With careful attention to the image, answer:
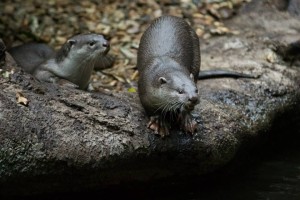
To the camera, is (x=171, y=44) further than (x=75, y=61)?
No

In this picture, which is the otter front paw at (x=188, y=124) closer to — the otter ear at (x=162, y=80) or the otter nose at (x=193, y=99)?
the otter ear at (x=162, y=80)

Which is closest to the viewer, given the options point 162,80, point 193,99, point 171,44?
point 193,99

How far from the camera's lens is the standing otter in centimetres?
376

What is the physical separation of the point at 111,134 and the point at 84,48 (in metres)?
1.15

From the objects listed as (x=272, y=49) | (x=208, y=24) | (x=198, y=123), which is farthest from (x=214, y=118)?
(x=208, y=24)

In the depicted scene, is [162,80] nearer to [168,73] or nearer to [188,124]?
[168,73]

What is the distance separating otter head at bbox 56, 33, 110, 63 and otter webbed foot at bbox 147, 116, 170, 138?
0.86m

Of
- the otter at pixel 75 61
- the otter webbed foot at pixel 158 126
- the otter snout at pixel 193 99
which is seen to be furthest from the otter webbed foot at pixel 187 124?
the otter at pixel 75 61

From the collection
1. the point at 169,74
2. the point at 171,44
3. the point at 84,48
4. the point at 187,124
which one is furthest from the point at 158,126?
the point at 84,48

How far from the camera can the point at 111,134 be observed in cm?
370

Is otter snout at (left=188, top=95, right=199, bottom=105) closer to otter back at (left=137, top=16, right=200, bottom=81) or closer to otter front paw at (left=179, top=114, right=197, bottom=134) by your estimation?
otter front paw at (left=179, top=114, right=197, bottom=134)

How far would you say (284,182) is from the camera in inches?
174

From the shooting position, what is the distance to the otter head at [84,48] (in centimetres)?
458

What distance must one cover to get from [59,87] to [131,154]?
621 mm
